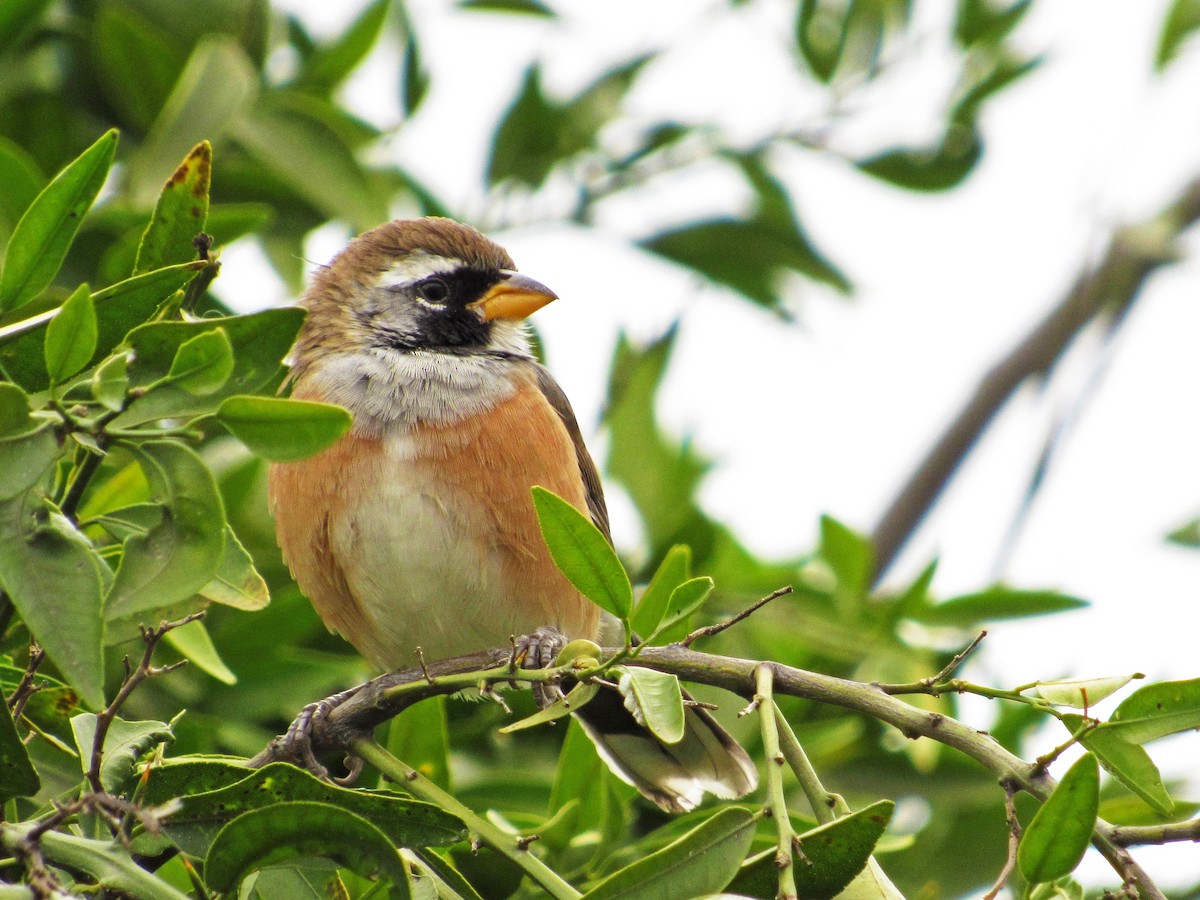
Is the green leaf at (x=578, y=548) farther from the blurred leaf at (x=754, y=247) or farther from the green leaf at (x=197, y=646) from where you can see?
the blurred leaf at (x=754, y=247)

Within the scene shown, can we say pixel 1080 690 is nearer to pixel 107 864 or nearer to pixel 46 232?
pixel 107 864

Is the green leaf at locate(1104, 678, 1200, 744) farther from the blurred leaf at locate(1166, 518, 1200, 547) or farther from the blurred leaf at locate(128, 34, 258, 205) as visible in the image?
the blurred leaf at locate(128, 34, 258, 205)

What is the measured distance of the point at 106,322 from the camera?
226 centimetres

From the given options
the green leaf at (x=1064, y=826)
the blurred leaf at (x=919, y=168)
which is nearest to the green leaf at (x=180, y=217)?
the green leaf at (x=1064, y=826)

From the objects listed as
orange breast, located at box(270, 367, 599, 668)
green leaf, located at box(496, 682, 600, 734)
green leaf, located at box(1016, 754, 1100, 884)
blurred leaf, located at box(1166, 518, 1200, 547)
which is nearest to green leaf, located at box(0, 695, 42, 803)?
green leaf, located at box(496, 682, 600, 734)

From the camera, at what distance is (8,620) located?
8.11ft

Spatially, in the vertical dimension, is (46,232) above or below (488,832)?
above

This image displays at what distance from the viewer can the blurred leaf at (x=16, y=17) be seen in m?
3.90

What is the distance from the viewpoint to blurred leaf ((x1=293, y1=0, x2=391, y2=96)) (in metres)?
4.93

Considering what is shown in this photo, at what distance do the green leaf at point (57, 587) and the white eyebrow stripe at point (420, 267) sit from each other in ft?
9.90

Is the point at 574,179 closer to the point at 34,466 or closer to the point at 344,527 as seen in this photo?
the point at 344,527

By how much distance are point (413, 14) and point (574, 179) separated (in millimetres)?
866

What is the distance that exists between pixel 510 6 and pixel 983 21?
6.59 feet

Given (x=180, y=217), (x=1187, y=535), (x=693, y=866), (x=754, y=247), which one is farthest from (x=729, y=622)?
(x=754, y=247)
